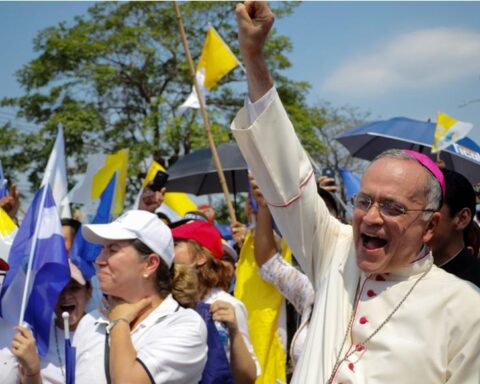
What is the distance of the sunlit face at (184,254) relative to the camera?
389cm

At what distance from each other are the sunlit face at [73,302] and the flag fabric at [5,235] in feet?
2.09

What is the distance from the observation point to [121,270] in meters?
3.14

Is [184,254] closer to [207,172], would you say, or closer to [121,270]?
[121,270]

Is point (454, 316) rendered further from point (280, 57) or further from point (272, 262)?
point (280, 57)

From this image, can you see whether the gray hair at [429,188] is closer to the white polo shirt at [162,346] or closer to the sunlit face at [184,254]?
the white polo shirt at [162,346]

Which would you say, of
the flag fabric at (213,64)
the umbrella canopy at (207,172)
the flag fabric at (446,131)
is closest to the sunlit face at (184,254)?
the flag fabric at (446,131)

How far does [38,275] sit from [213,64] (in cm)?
451

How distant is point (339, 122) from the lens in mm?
32031

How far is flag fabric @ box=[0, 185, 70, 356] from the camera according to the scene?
3.64 metres

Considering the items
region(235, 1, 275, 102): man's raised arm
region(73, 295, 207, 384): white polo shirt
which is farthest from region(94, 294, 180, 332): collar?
region(235, 1, 275, 102): man's raised arm

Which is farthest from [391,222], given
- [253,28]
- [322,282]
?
[253,28]

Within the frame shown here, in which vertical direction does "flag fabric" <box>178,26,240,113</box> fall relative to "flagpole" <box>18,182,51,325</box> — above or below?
above

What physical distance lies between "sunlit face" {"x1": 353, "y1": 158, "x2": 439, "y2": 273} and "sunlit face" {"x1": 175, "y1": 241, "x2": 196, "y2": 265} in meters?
1.76

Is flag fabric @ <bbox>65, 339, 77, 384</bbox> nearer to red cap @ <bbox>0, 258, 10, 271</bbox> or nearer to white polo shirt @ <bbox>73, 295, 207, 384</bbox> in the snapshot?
white polo shirt @ <bbox>73, 295, 207, 384</bbox>
